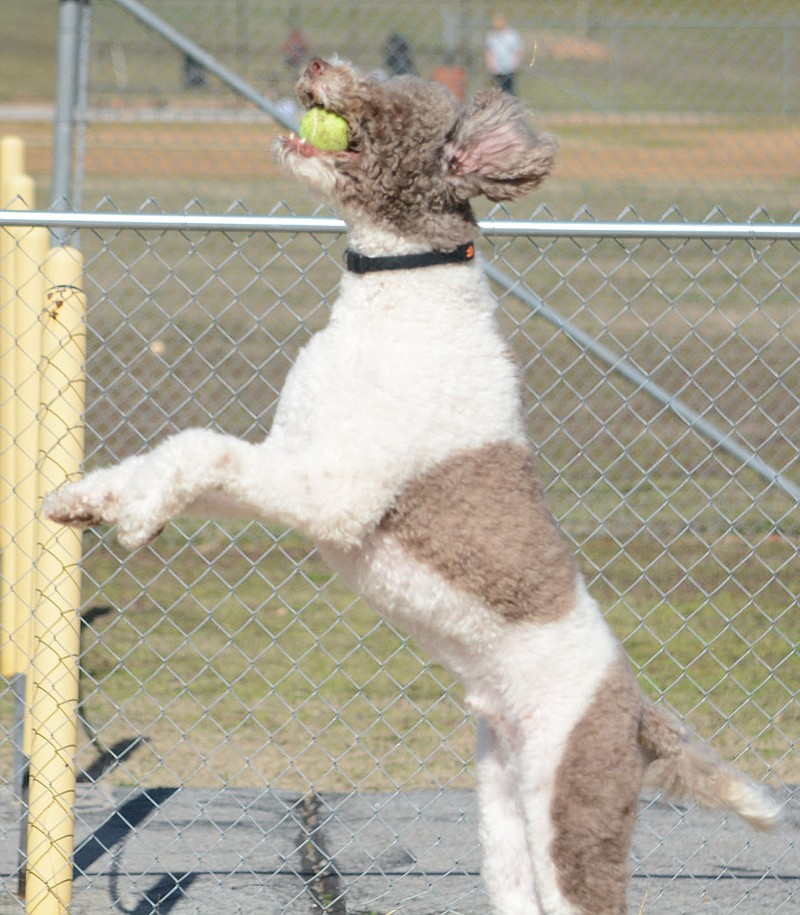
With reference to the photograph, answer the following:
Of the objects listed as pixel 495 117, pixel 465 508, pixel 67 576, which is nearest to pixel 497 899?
pixel 465 508

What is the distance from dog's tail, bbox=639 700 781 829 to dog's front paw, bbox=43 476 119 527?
43.9 inches

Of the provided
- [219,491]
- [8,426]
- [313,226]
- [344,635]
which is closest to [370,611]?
[344,635]

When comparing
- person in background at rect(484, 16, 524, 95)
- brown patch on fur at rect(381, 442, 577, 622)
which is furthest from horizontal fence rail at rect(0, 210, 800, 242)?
person in background at rect(484, 16, 524, 95)

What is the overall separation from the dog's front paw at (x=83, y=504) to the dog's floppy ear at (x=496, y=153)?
0.87m

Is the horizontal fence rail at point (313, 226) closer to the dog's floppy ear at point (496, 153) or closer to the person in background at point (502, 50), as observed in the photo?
the dog's floppy ear at point (496, 153)

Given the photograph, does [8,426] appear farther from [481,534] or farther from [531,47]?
[531,47]

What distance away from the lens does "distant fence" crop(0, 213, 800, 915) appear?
3.79 metres

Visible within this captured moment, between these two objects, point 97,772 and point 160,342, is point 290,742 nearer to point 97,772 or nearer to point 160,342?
point 97,772

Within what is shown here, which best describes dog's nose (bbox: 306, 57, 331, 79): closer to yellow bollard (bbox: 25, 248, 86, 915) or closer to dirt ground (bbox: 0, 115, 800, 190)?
yellow bollard (bbox: 25, 248, 86, 915)

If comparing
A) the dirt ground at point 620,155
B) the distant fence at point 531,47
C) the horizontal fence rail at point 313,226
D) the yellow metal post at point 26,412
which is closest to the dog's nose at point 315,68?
the horizontal fence rail at point 313,226

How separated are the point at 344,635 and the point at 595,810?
11.5 feet

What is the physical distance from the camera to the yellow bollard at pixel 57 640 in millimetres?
3289

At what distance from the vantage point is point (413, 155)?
2.57 meters

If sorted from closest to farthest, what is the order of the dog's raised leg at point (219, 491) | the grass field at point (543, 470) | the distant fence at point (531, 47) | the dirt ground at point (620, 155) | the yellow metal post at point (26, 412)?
the dog's raised leg at point (219, 491) < the yellow metal post at point (26, 412) < the grass field at point (543, 470) < the distant fence at point (531, 47) < the dirt ground at point (620, 155)
